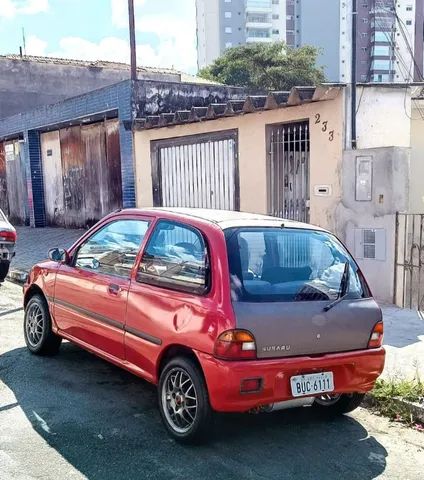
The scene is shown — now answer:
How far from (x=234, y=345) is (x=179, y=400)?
2.15 ft

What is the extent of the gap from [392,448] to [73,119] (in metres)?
13.0

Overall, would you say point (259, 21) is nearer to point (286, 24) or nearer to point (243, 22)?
point (243, 22)

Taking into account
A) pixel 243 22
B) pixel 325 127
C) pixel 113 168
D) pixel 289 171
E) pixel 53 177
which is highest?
pixel 243 22

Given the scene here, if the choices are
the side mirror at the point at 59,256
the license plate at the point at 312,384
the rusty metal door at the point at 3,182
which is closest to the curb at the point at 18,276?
the side mirror at the point at 59,256

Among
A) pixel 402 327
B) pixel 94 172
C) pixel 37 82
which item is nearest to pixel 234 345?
pixel 402 327

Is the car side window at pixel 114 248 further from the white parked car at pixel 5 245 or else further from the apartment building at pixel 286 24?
the apartment building at pixel 286 24

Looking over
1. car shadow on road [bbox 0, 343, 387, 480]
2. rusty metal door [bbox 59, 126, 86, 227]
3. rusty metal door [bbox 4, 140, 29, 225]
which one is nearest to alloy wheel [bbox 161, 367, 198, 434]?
car shadow on road [bbox 0, 343, 387, 480]

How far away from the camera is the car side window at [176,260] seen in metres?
3.66

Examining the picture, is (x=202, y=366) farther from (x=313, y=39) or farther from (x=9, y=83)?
(x=313, y=39)

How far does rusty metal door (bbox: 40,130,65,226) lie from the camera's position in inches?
652

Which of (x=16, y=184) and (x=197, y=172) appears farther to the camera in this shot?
(x=16, y=184)

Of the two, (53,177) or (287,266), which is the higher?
(53,177)

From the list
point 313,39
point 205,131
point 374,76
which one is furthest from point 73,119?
point 313,39

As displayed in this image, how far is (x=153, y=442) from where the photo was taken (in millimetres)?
3627
